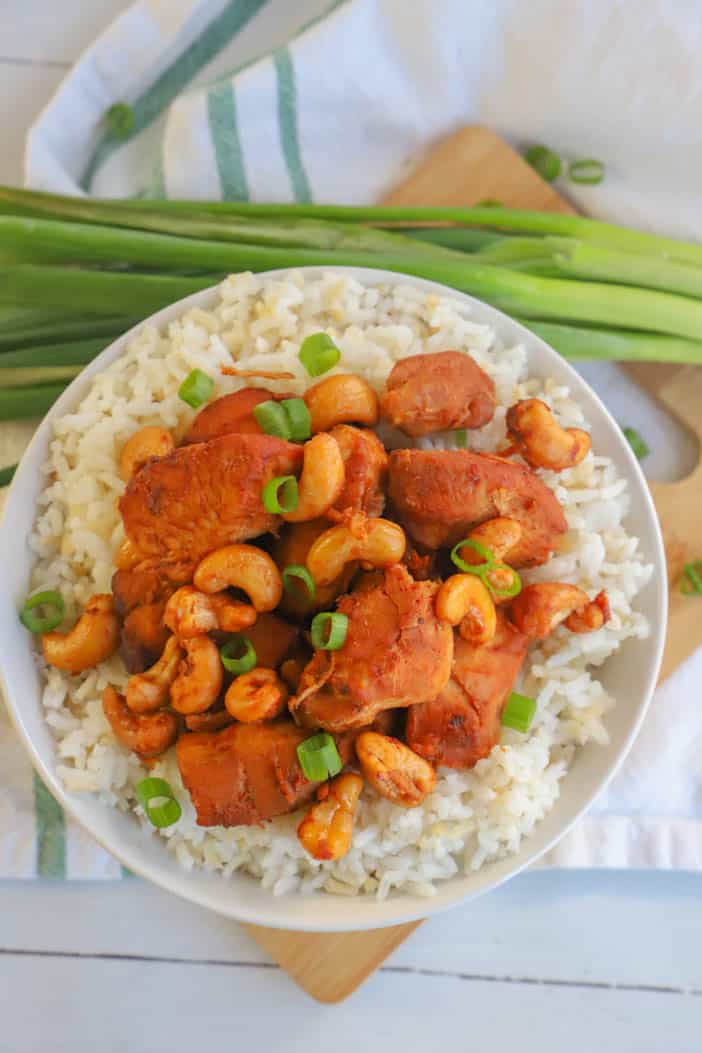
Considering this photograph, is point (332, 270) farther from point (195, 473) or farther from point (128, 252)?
point (195, 473)

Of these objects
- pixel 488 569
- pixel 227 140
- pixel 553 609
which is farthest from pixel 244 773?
pixel 227 140

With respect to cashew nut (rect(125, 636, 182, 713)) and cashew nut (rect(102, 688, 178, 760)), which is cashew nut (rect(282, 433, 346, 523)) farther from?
cashew nut (rect(102, 688, 178, 760))

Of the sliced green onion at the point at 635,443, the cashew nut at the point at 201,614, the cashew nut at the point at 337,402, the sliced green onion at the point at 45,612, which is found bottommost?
the sliced green onion at the point at 45,612

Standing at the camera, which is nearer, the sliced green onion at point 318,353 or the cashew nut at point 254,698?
the cashew nut at point 254,698

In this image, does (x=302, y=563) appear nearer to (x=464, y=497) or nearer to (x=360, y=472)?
(x=360, y=472)

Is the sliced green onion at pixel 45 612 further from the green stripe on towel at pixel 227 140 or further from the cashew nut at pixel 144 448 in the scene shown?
the green stripe on towel at pixel 227 140

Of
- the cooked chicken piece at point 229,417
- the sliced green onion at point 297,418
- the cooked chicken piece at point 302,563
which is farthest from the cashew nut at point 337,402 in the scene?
the cooked chicken piece at point 302,563

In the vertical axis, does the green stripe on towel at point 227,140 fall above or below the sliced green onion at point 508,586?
above
